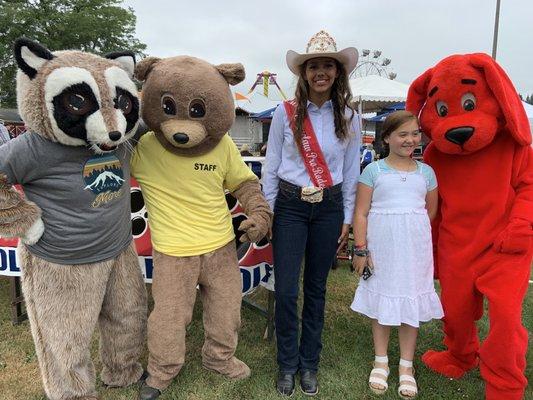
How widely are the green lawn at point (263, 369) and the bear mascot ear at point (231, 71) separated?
6.22ft

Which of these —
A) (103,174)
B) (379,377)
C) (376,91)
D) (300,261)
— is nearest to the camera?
(103,174)

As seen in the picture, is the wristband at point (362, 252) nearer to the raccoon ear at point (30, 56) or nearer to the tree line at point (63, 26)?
the raccoon ear at point (30, 56)

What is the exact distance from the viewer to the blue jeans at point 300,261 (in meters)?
2.48

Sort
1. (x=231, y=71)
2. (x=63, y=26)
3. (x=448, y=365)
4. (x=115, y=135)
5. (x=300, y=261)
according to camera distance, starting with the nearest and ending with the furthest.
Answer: (x=115, y=135)
(x=231, y=71)
(x=300, y=261)
(x=448, y=365)
(x=63, y=26)

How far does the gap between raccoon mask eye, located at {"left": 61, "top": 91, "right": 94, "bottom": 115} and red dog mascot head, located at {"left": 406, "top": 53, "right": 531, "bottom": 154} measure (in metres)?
1.87

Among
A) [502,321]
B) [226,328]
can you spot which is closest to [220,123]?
[226,328]

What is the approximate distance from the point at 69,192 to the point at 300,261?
1.32 metres

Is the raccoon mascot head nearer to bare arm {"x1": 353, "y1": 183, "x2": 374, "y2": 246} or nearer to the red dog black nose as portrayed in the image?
bare arm {"x1": 353, "y1": 183, "x2": 374, "y2": 246}

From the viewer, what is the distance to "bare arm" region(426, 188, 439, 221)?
2604 mm

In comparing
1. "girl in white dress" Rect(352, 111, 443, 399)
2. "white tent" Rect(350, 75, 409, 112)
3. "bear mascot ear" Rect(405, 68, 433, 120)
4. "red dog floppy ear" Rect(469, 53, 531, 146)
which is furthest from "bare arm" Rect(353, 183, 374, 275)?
"white tent" Rect(350, 75, 409, 112)

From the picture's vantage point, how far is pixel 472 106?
2395 millimetres

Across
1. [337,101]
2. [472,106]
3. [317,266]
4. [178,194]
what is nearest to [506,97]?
[472,106]

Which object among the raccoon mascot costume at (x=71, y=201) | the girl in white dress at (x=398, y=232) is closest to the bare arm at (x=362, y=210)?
the girl in white dress at (x=398, y=232)

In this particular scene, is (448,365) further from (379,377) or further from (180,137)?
(180,137)
